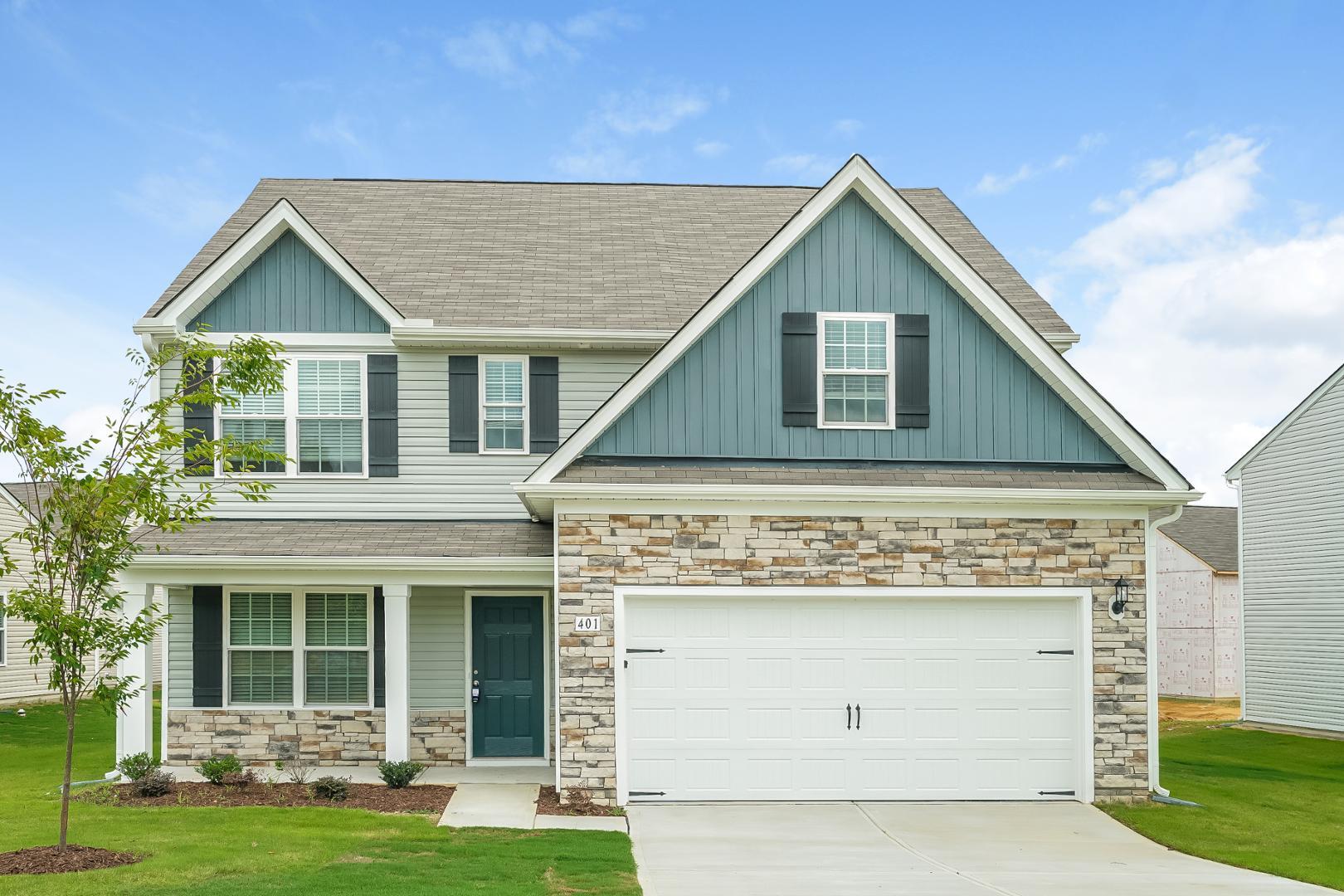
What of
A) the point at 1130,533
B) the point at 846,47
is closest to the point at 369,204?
the point at 846,47

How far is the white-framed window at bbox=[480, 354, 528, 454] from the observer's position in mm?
15742

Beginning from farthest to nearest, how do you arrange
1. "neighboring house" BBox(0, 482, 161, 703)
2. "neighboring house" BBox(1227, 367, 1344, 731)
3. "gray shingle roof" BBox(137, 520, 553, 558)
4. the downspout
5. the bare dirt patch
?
1. "neighboring house" BBox(0, 482, 161, 703)
2. the bare dirt patch
3. "neighboring house" BBox(1227, 367, 1344, 731)
4. "gray shingle roof" BBox(137, 520, 553, 558)
5. the downspout

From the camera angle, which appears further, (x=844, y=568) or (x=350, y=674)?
(x=350, y=674)

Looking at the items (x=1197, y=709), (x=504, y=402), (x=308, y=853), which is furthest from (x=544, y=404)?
(x=1197, y=709)

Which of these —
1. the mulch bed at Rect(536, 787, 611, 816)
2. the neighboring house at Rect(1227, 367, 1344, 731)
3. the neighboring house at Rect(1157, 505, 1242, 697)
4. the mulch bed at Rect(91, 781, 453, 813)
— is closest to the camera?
the mulch bed at Rect(536, 787, 611, 816)

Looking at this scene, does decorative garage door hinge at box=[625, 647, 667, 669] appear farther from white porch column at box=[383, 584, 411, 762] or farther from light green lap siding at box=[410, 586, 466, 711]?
light green lap siding at box=[410, 586, 466, 711]

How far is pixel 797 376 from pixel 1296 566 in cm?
1471

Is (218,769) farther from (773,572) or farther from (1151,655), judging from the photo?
(1151,655)

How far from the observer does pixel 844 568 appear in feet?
42.0

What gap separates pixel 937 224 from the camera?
1961cm

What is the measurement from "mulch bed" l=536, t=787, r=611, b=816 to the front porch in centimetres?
180

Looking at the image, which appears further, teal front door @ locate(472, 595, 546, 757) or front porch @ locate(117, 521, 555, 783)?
teal front door @ locate(472, 595, 546, 757)

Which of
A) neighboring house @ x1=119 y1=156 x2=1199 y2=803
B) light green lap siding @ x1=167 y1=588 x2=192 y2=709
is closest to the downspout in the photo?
neighboring house @ x1=119 y1=156 x2=1199 y2=803

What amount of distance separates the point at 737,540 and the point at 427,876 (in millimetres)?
4961
